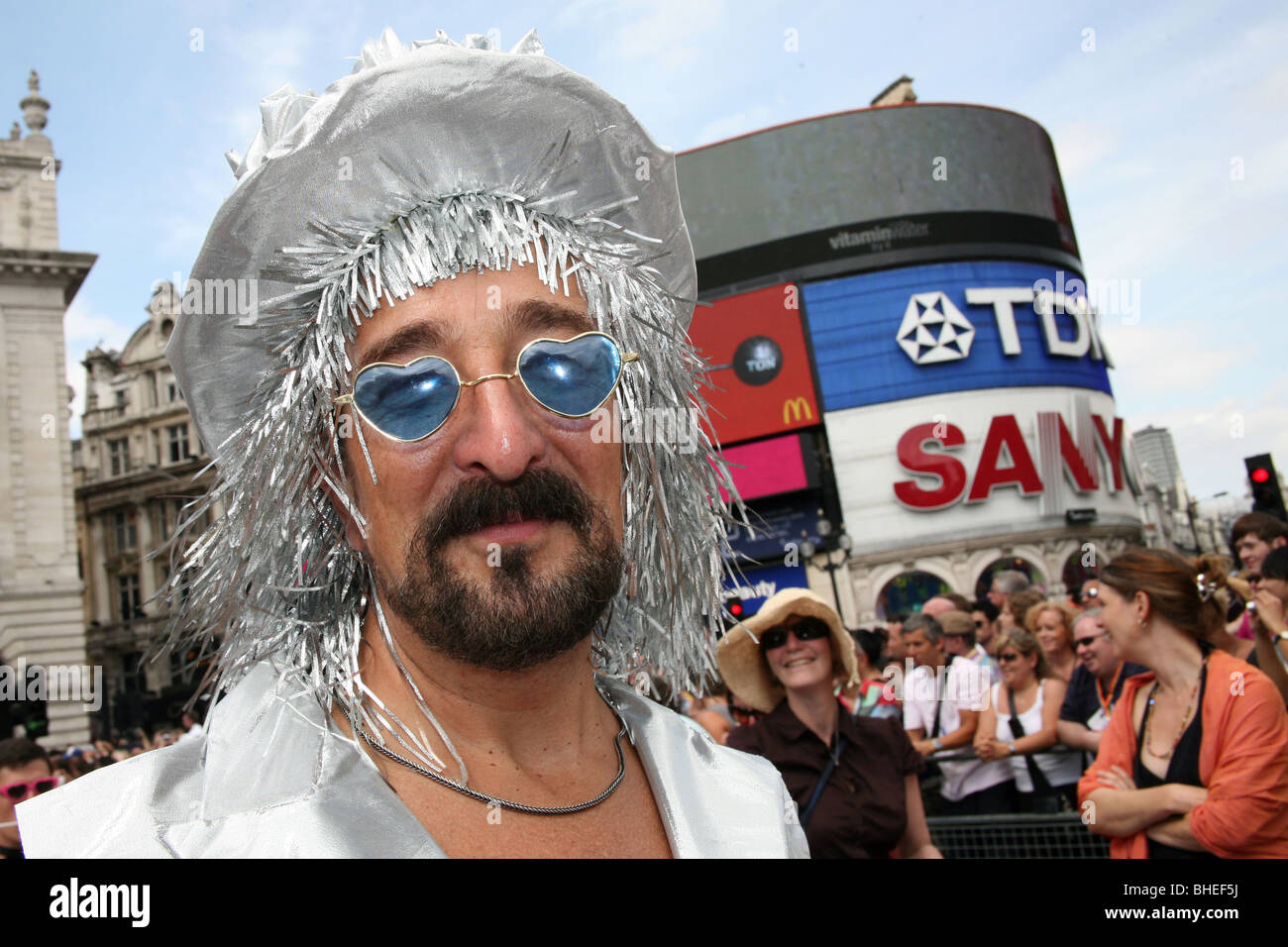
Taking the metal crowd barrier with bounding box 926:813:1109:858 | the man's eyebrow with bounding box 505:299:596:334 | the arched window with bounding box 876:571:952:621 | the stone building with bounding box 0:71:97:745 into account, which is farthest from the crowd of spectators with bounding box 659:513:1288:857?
the arched window with bounding box 876:571:952:621

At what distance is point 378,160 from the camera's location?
145cm

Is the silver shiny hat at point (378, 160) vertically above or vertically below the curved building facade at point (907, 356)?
below

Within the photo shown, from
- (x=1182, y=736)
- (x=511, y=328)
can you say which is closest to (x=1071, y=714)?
(x=1182, y=736)

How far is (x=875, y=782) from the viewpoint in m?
3.40

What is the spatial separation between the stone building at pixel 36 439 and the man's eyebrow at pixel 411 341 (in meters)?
23.6

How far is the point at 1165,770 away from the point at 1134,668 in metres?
1.22

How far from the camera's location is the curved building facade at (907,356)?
26.9m

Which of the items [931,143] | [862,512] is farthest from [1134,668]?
[931,143]

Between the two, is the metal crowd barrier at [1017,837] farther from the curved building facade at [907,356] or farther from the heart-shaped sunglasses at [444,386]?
the curved building facade at [907,356]

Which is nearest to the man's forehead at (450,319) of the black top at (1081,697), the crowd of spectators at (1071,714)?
the crowd of spectators at (1071,714)

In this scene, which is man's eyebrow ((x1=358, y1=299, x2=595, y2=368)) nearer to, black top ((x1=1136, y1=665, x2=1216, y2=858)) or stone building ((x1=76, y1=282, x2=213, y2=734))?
black top ((x1=1136, y1=665, x2=1216, y2=858))

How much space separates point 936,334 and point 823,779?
85.3 ft

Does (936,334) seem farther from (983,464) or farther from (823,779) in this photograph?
(823,779)
